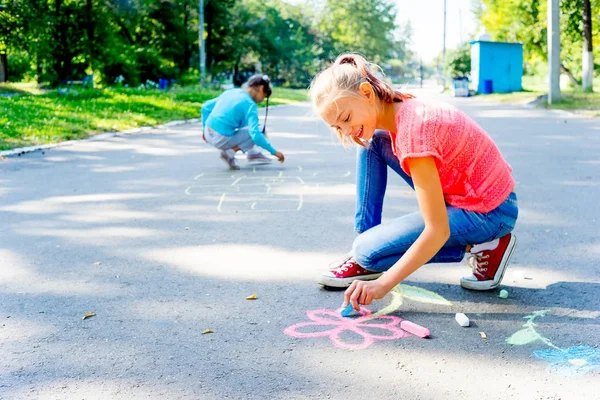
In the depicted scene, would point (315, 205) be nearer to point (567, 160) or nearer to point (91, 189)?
point (91, 189)

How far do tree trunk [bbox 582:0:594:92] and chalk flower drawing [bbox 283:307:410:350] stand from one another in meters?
20.4

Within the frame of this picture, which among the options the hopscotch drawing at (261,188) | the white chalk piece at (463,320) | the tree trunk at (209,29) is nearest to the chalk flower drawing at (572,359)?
the white chalk piece at (463,320)

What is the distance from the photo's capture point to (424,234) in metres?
2.39

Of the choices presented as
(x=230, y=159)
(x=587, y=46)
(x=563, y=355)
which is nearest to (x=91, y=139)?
(x=230, y=159)

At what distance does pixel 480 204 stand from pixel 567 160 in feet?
16.2

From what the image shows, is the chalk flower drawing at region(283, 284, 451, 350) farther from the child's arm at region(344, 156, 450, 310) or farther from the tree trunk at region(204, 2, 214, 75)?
the tree trunk at region(204, 2, 214, 75)

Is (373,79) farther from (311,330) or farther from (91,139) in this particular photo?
(91,139)

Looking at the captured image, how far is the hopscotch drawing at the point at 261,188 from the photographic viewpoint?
5105 millimetres

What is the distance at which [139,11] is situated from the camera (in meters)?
29.4

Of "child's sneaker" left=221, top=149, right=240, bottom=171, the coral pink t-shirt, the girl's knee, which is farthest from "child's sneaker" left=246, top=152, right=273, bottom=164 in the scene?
the coral pink t-shirt

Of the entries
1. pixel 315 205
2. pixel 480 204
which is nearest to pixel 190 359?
pixel 480 204

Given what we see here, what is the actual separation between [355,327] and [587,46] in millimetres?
21043

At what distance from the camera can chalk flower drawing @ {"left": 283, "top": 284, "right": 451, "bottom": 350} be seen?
8.23 ft

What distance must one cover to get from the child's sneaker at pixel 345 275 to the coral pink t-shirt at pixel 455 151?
1.81 ft
